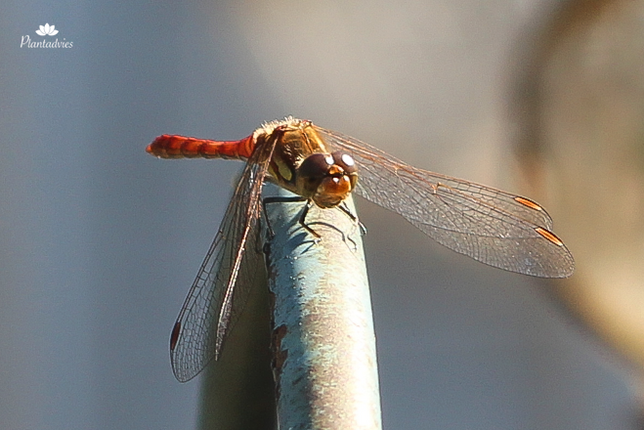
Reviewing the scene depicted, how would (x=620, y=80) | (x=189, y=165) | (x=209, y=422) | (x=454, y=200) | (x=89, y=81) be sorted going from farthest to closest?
(x=189, y=165), (x=89, y=81), (x=620, y=80), (x=454, y=200), (x=209, y=422)

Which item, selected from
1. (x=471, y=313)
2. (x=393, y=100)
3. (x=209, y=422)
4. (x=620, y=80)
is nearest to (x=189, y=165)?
(x=393, y=100)

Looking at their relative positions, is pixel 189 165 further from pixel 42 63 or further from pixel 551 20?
pixel 551 20

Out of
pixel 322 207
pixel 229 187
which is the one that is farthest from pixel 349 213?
pixel 229 187

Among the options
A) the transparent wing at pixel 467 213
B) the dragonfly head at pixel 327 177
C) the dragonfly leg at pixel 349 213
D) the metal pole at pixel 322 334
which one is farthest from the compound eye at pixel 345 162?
the metal pole at pixel 322 334

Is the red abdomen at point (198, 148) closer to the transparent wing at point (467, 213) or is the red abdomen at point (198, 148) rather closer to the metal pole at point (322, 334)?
the transparent wing at point (467, 213)

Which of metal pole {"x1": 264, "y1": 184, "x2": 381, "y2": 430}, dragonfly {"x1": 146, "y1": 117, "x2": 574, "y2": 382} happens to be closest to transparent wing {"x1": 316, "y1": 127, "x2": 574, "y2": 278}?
dragonfly {"x1": 146, "y1": 117, "x2": 574, "y2": 382}

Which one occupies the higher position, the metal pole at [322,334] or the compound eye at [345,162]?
the compound eye at [345,162]
